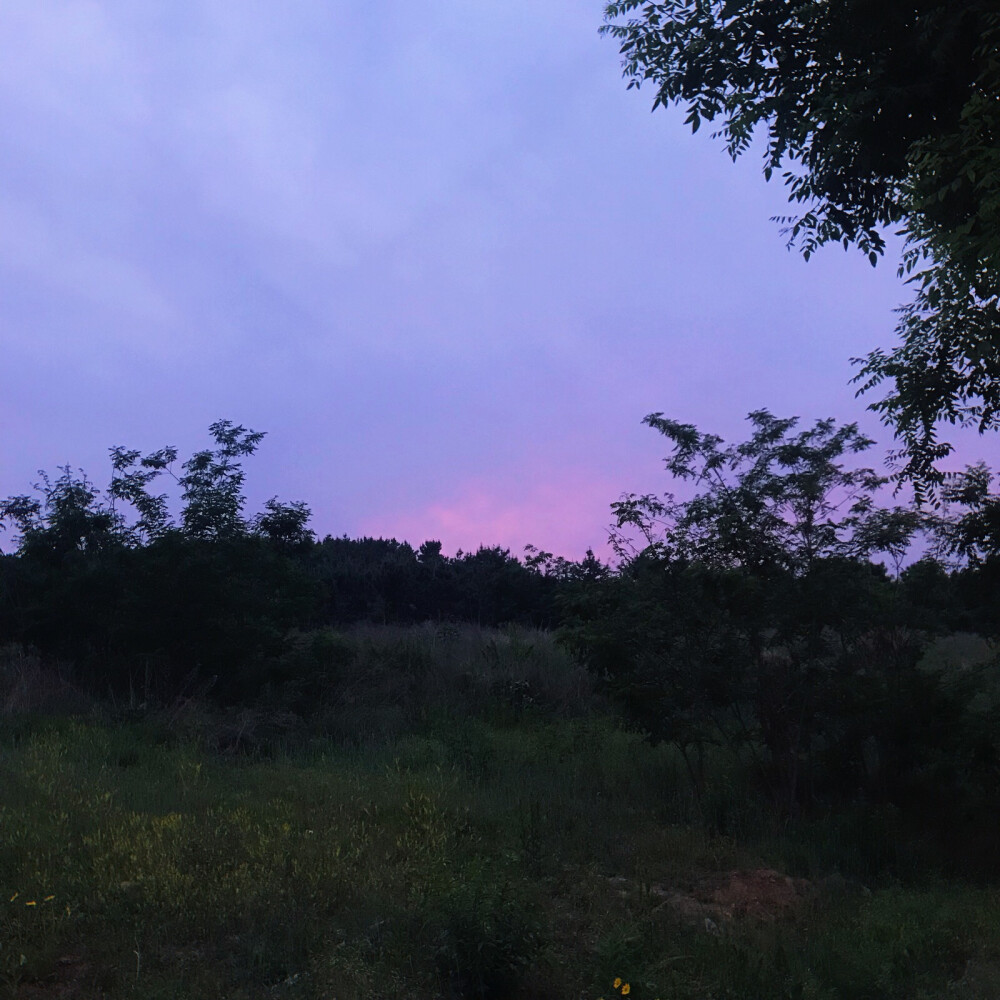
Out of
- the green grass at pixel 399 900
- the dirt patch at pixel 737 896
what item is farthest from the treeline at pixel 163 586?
the dirt patch at pixel 737 896

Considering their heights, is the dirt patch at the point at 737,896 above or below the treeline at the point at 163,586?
below

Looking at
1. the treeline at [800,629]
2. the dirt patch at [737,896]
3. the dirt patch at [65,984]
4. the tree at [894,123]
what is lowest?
the dirt patch at [737,896]

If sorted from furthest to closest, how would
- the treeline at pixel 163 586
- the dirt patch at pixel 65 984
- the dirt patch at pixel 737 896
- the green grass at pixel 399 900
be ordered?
the treeline at pixel 163 586
the dirt patch at pixel 737 896
the green grass at pixel 399 900
the dirt patch at pixel 65 984

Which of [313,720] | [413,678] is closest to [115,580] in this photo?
[313,720]

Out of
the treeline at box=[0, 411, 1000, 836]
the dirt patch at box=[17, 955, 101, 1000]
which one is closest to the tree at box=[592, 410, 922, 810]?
the treeline at box=[0, 411, 1000, 836]

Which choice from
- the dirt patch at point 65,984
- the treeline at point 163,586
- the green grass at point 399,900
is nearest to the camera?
the dirt patch at point 65,984

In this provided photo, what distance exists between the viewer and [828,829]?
30.6 ft

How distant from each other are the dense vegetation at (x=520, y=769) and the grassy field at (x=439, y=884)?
33 mm

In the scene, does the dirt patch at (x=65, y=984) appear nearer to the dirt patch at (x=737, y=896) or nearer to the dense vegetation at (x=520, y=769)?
the dense vegetation at (x=520, y=769)

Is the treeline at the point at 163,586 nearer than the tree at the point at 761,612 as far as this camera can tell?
No

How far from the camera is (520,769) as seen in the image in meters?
11.8

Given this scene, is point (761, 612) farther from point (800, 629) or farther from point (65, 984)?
point (65, 984)

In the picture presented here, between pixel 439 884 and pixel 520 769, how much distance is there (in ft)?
18.6

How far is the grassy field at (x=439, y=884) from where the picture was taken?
5555 mm
